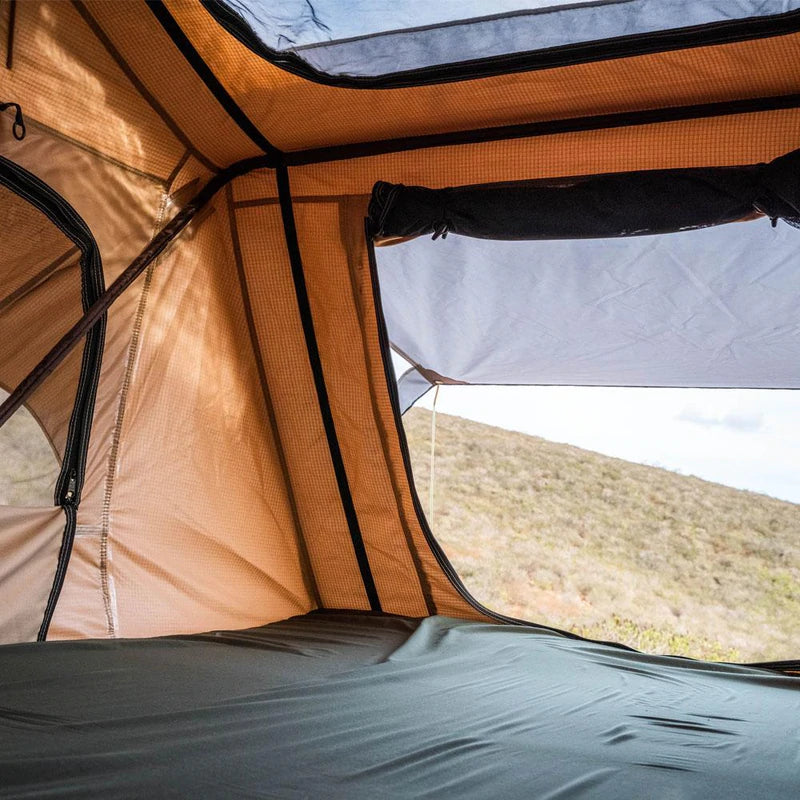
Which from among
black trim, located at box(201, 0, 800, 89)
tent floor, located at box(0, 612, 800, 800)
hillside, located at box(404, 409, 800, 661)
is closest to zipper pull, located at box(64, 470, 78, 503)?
tent floor, located at box(0, 612, 800, 800)

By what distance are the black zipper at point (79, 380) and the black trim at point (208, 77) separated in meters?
0.46

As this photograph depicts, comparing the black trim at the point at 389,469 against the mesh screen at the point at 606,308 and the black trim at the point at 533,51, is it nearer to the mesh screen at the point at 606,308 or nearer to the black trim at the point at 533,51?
the mesh screen at the point at 606,308

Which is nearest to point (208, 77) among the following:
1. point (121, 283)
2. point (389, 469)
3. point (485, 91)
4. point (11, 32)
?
point (11, 32)

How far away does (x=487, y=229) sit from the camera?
1974 mm

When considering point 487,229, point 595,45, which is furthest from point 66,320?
point 595,45

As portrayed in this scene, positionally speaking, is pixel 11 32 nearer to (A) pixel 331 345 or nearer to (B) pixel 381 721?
(A) pixel 331 345

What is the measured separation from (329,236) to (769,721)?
1.64 m

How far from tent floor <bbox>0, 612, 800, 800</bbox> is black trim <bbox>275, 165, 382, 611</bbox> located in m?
0.37

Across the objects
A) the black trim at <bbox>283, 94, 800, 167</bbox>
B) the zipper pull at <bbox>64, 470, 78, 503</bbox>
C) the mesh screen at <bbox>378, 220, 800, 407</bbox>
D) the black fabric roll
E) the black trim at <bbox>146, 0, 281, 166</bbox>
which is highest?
the black trim at <bbox>146, 0, 281, 166</bbox>

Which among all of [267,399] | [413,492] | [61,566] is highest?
[267,399]

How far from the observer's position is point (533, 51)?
1629 mm

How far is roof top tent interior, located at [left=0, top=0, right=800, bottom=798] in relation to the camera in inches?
54.2

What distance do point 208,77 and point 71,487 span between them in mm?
1083

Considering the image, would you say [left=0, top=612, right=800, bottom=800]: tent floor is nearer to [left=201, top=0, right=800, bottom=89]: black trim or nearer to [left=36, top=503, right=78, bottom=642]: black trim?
[left=36, top=503, right=78, bottom=642]: black trim
